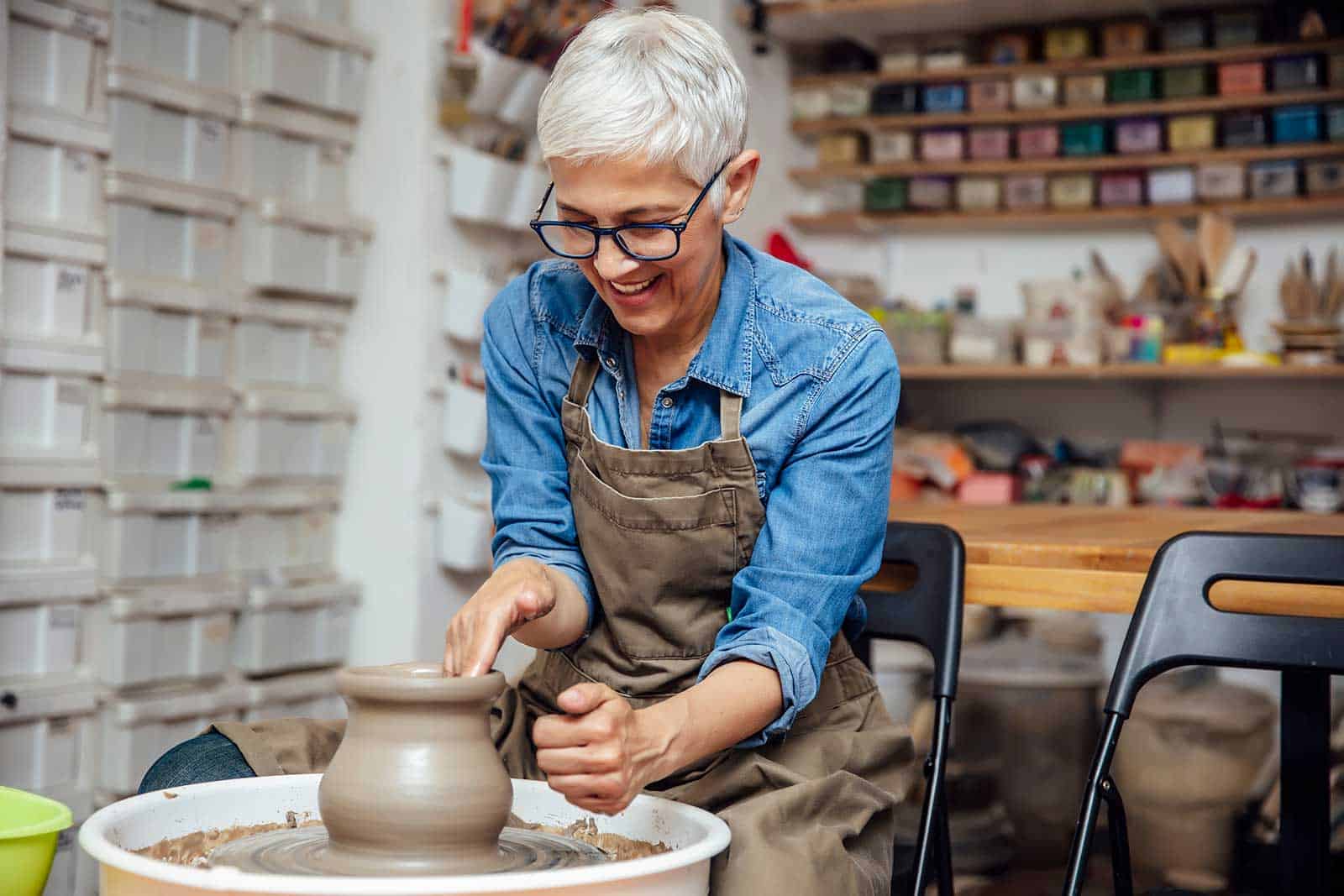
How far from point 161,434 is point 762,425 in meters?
2.22

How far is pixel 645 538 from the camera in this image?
1.51m

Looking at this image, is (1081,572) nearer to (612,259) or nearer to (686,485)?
(686,485)

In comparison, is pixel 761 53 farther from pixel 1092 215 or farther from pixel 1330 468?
pixel 1330 468

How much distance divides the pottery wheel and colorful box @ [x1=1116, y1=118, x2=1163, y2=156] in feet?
12.0

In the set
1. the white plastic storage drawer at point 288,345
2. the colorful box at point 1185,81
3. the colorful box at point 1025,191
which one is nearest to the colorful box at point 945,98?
the colorful box at point 1025,191

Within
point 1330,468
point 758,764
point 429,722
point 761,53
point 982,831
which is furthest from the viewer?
point 761,53

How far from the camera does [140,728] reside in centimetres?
316

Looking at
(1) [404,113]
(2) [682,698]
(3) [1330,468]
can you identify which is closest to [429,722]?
(2) [682,698]

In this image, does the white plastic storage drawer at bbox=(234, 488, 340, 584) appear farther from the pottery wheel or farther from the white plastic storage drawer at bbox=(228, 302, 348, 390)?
the pottery wheel

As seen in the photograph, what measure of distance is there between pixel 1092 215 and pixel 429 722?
376cm

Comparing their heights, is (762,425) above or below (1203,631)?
above

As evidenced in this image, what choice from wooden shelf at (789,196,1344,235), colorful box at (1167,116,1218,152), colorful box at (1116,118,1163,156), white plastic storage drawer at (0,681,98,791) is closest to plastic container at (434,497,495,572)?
white plastic storage drawer at (0,681,98,791)

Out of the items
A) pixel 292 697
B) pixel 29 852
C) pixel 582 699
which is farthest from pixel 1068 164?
pixel 29 852

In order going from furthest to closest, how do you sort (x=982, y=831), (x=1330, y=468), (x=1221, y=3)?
1. (x=1221, y=3)
2. (x=1330, y=468)
3. (x=982, y=831)
